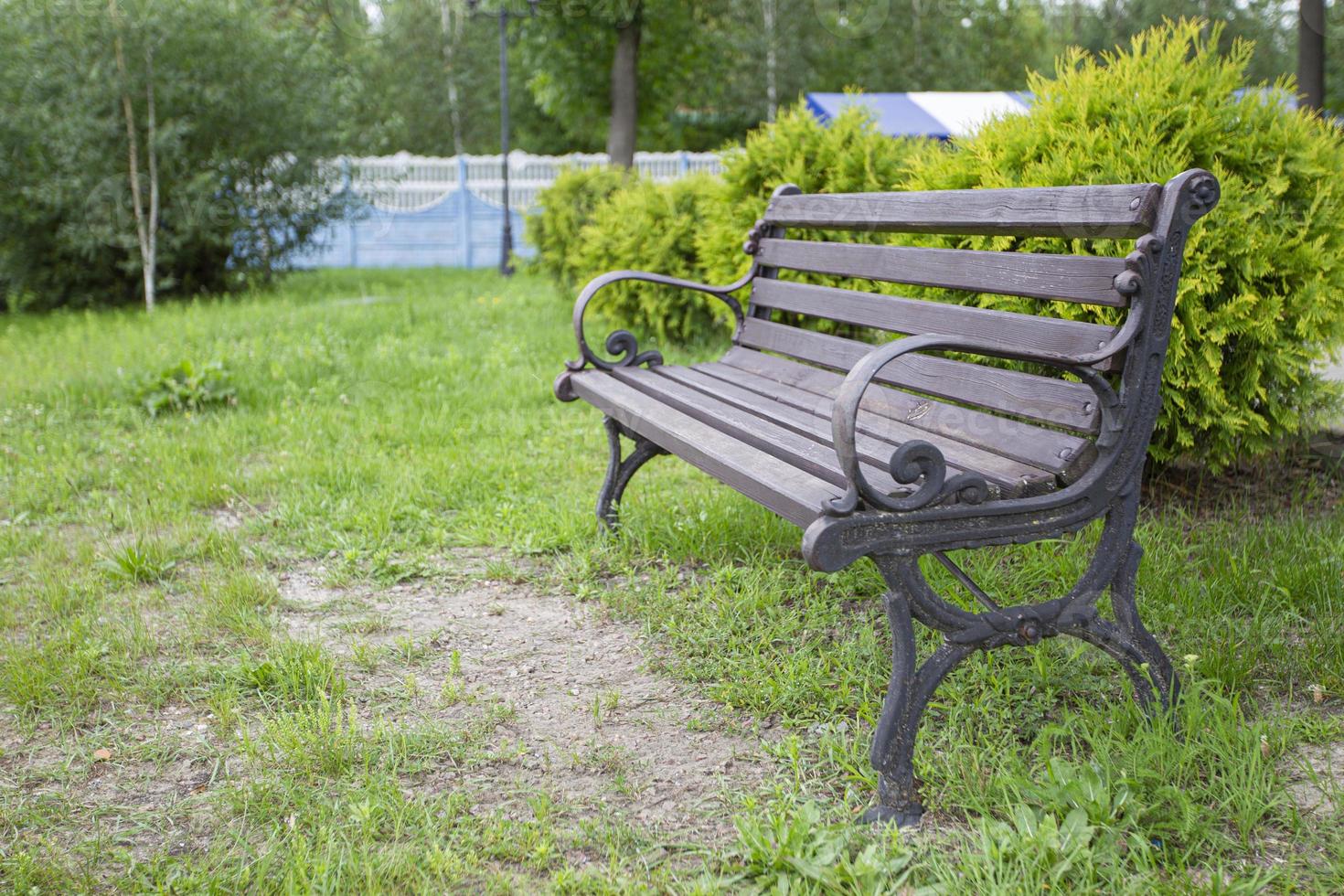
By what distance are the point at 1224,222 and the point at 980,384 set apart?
1336mm

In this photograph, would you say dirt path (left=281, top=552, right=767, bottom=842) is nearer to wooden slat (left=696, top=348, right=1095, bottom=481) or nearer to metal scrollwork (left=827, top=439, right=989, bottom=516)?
metal scrollwork (left=827, top=439, right=989, bottom=516)

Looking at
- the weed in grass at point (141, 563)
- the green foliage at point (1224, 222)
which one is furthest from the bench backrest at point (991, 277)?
the weed in grass at point (141, 563)

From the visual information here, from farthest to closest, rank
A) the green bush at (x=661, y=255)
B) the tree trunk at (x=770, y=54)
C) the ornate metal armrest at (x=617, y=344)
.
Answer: the tree trunk at (x=770, y=54) < the green bush at (x=661, y=255) < the ornate metal armrest at (x=617, y=344)

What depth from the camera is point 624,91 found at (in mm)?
17484

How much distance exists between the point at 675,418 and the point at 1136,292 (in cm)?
130

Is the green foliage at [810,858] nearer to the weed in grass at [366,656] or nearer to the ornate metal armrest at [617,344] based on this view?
the weed in grass at [366,656]

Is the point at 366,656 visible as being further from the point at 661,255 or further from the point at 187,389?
the point at 661,255

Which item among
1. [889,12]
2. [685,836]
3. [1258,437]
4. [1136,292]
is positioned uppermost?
[889,12]

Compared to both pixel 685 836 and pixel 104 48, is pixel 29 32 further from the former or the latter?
pixel 685 836

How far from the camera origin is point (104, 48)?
407 inches

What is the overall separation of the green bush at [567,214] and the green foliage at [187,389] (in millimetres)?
4059

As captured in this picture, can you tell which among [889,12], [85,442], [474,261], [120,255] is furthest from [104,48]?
[889,12]

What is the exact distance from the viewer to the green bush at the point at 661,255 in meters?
7.28

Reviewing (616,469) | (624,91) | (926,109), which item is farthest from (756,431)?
(926,109)
